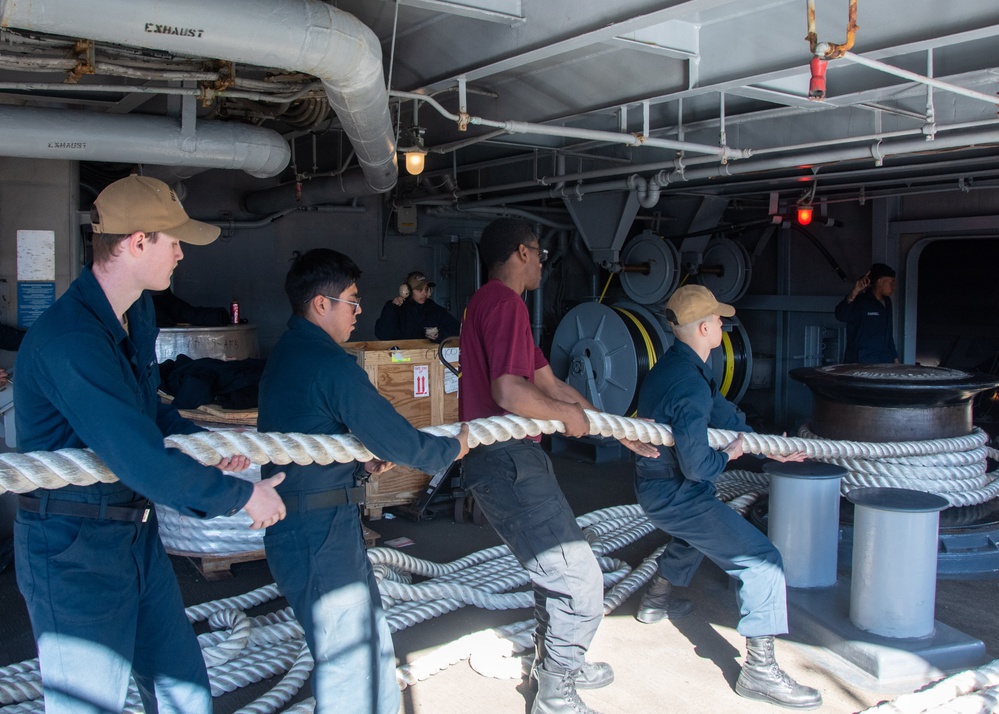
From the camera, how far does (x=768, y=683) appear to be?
3627 mm

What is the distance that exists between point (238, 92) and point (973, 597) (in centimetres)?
494

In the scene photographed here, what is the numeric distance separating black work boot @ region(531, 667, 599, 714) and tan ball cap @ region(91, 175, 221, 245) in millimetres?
2198

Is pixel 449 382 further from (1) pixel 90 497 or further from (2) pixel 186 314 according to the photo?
(1) pixel 90 497

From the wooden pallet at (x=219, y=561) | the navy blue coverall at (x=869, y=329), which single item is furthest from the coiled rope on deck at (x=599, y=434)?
the wooden pallet at (x=219, y=561)

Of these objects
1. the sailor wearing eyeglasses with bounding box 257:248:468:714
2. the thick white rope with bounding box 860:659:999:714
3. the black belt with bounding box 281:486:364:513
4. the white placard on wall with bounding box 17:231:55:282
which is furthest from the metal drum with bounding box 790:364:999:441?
the white placard on wall with bounding box 17:231:55:282

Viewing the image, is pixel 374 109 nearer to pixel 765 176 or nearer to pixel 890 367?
pixel 890 367

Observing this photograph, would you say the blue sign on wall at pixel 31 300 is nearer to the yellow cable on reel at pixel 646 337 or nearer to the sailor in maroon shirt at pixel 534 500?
the sailor in maroon shirt at pixel 534 500

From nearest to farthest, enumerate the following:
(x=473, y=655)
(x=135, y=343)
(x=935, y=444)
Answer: (x=135, y=343), (x=473, y=655), (x=935, y=444)

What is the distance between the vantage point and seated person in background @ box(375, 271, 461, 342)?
803 cm

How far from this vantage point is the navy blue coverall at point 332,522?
273 centimetres

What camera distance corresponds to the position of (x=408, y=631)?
4.42 metres

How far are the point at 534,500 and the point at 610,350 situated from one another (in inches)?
216

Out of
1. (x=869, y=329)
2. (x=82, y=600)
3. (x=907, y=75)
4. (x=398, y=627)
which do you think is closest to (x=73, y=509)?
(x=82, y=600)

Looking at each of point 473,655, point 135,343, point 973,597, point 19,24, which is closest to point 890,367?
point 973,597
